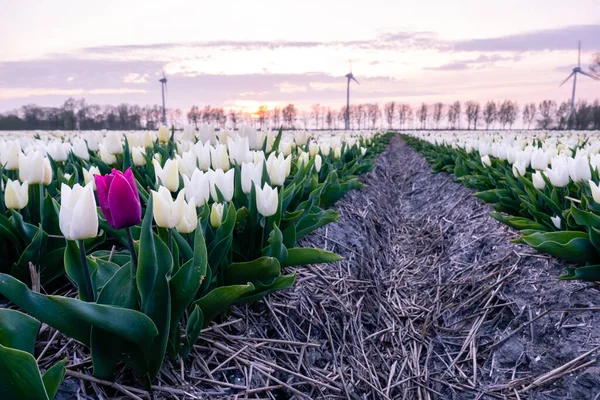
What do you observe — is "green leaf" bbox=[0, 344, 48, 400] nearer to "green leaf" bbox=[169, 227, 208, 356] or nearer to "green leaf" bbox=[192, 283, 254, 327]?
"green leaf" bbox=[169, 227, 208, 356]

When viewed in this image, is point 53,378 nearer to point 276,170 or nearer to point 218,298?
point 218,298

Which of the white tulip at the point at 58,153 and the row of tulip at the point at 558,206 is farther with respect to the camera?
the white tulip at the point at 58,153

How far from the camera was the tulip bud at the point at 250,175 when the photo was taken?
222cm

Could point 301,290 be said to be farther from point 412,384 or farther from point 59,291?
point 59,291

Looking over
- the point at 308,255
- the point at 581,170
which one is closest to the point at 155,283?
the point at 308,255

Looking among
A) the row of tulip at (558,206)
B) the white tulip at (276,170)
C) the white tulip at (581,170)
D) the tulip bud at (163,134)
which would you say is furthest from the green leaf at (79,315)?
the white tulip at (581,170)

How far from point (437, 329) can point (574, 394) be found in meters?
1.17

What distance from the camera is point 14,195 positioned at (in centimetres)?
192

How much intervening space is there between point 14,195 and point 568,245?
2818mm

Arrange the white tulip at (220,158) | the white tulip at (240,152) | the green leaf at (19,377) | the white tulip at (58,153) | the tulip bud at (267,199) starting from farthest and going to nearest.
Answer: the white tulip at (58,153) → the white tulip at (240,152) → the white tulip at (220,158) → the tulip bud at (267,199) → the green leaf at (19,377)

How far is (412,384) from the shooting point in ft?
8.52

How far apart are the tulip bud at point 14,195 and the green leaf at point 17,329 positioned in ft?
2.90

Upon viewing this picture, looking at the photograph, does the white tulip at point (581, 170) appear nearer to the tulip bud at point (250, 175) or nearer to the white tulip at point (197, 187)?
the tulip bud at point (250, 175)

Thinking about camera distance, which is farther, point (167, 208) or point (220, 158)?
point (220, 158)
